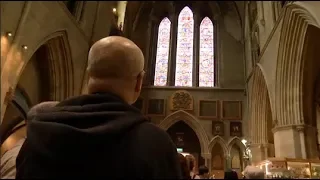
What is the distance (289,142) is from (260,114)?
13.2 feet

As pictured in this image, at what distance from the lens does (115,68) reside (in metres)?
1.06

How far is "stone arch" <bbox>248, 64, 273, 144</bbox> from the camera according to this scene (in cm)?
1211

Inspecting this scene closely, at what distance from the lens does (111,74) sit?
41.5 inches

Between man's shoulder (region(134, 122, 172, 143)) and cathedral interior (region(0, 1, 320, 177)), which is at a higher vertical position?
cathedral interior (region(0, 1, 320, 177))

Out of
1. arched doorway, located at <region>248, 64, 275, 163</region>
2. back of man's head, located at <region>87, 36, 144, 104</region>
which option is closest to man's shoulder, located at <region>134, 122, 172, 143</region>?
back of man's head, located at <region>87, 36, 144, 104</region>

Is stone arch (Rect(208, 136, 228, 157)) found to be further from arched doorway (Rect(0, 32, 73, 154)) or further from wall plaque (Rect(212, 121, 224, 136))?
arched doorway (Rect(0, 32, 73, 154))

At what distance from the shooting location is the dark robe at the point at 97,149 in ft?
2.82

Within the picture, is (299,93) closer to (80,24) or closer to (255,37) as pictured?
(255,37)

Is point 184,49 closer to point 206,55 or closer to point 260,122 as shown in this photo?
point 206,55

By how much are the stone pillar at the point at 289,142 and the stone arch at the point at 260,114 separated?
3.32 metres

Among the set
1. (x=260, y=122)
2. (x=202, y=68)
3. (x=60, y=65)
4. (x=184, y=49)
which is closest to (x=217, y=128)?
(x=260, y=122)

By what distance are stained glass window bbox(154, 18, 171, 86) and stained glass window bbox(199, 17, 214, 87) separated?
179cm

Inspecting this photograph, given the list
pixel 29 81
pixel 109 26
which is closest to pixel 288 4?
pixel 109 26

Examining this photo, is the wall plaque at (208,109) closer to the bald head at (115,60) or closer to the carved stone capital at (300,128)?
the carved stone capital at (300,128)
